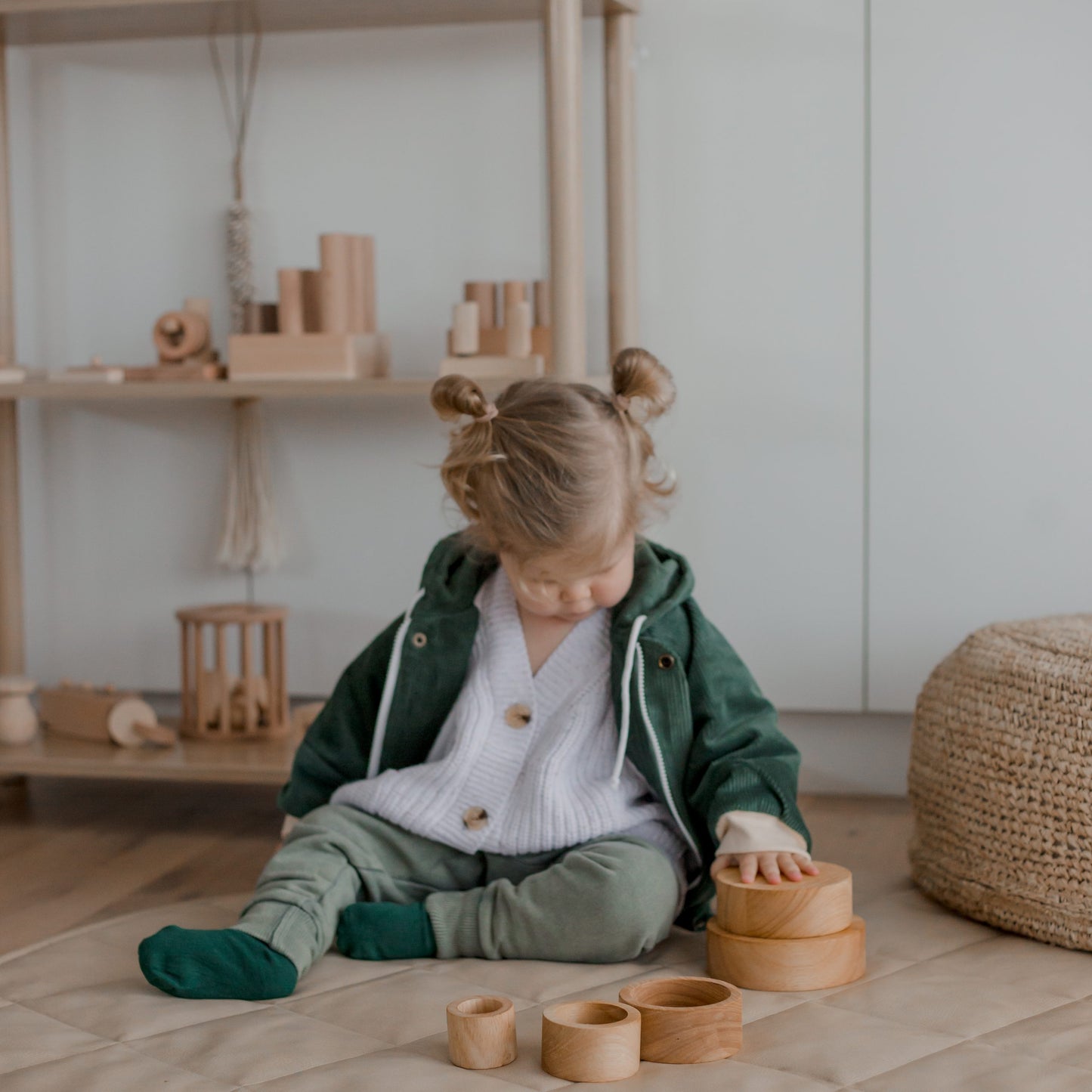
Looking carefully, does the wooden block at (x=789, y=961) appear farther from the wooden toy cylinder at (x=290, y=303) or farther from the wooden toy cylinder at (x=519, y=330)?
the wooden toy cylinder at (x=290, y=303)

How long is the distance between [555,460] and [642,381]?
0.11 meters

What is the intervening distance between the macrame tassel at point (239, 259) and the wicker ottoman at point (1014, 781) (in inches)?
38.4

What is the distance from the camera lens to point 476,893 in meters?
1.19

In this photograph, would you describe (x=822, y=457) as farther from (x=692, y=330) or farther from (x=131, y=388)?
(x=131, y=388)

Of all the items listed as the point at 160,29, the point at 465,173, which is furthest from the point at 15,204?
the point at 465,173

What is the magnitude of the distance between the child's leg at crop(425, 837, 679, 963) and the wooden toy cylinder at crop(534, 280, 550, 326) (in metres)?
0.70

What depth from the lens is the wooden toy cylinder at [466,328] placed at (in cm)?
159

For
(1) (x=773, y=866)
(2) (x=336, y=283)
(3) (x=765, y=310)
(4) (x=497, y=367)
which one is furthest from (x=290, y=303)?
(1) (x=773, y=866)

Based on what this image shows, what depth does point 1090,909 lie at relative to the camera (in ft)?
3.82

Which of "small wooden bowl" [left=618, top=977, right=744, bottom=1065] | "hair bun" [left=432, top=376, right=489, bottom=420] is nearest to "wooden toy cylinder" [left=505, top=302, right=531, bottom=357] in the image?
"hair bun" [left=432, top=376, right=489, bottom=420]

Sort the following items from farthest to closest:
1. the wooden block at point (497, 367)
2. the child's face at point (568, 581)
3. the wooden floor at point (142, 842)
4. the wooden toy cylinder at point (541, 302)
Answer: the wooden toy cylinder at point (541, 302) → the wooden block at point (497, 367) → the wooden floor at point (142, 842) → the child's face at point (568, 581)

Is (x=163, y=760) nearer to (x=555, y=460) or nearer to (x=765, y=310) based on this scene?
(x=555, y=460)

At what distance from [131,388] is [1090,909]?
3.69 ft

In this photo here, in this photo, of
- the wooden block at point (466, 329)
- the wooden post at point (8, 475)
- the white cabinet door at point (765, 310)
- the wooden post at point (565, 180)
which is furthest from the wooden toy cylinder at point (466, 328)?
the wooden post at point (8, 475)
